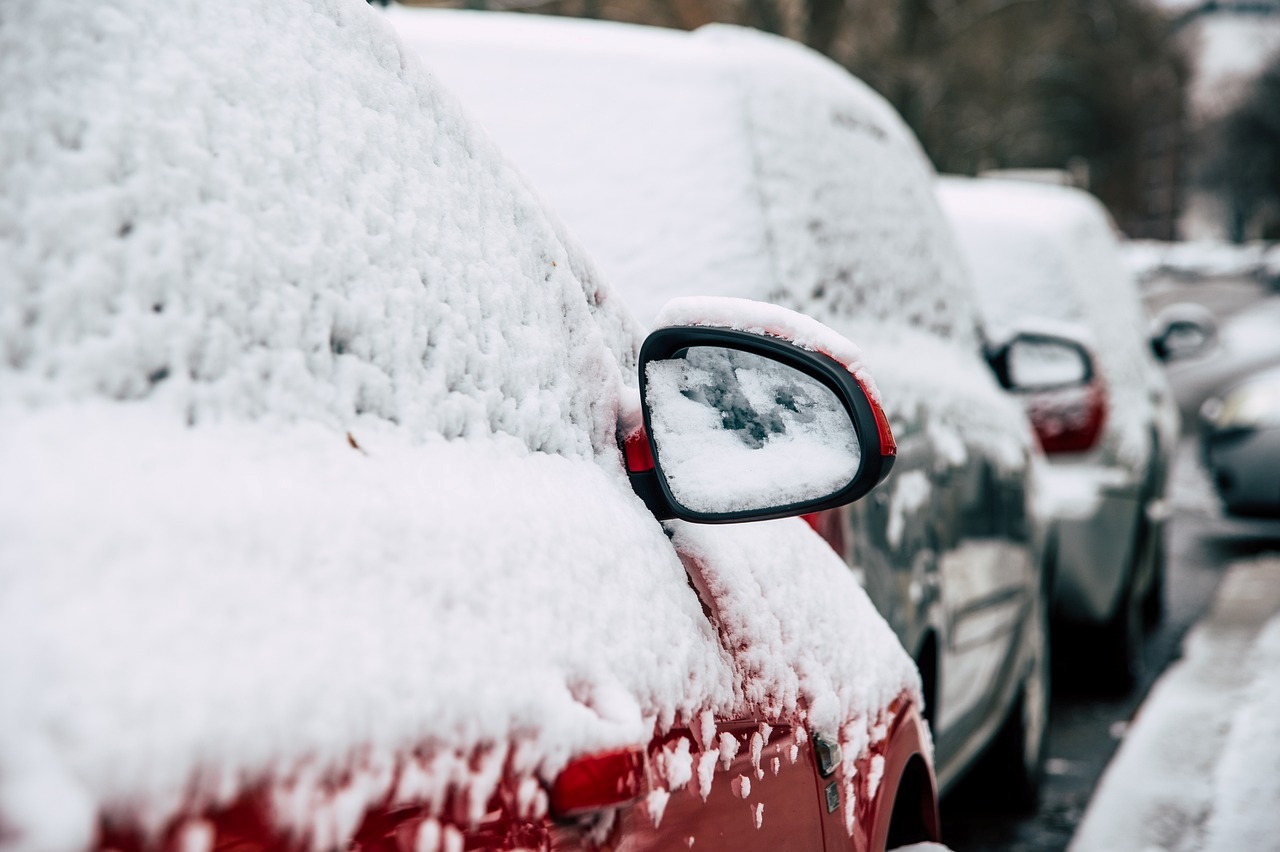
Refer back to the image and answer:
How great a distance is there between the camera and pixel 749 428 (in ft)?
5.61

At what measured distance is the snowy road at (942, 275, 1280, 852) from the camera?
4281 mm

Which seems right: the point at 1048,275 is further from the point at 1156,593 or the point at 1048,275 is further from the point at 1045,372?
the point at 1156,593

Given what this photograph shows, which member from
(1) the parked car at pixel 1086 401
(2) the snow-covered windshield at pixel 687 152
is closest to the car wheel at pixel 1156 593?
(1) the parked car at pixel 1086 401

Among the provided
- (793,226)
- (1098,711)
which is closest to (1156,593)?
(1098,711)

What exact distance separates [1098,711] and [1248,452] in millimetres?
3355

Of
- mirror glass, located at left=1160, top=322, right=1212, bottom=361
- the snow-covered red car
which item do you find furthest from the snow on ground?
the snow-covered red car

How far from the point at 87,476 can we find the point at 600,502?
63 cm

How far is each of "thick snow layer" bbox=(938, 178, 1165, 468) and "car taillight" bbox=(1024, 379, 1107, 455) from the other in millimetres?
101

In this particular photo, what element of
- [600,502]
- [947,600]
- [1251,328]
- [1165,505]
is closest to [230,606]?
[600,502]

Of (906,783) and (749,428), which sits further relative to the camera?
(906,783)

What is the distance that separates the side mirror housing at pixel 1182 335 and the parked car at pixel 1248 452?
59 cm

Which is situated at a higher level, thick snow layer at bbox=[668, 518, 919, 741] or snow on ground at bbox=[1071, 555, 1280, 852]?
thick snow layer at bbox=[668, 518, 919, 741]

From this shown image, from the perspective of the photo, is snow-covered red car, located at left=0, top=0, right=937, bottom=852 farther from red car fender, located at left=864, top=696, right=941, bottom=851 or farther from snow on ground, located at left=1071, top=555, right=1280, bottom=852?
snow on ground, located at left=1071, top=555, right=1280, bottom=852

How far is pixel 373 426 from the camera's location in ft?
4.36
